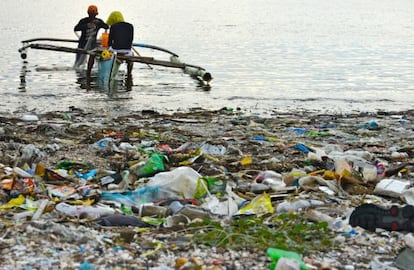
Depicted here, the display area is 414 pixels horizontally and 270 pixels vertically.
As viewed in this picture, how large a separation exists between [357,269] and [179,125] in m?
6.94

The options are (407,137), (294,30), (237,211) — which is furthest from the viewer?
(294,30)

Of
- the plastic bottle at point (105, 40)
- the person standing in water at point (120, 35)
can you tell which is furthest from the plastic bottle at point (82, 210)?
the plastic bottle at point (105, 40)

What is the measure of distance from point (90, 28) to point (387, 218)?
1435 centimetres

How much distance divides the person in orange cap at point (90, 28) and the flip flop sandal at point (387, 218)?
13476 millimetres

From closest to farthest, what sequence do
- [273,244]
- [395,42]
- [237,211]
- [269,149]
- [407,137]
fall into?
[273,244], [237,211], [269,149], [407,137], [395,42]

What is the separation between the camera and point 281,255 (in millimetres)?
4125

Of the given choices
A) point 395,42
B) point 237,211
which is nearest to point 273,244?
point 237,211

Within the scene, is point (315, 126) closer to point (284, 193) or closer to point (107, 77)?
point (284, 193)

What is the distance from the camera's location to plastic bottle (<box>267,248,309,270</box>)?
403 cm

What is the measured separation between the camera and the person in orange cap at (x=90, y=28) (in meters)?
17.6

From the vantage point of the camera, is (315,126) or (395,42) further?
(395,42)

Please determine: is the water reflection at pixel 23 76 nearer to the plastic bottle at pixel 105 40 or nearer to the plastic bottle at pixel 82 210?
the plastic bottle at pixel 105 40

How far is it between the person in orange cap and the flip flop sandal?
13.5 metres

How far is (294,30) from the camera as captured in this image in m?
40.6
